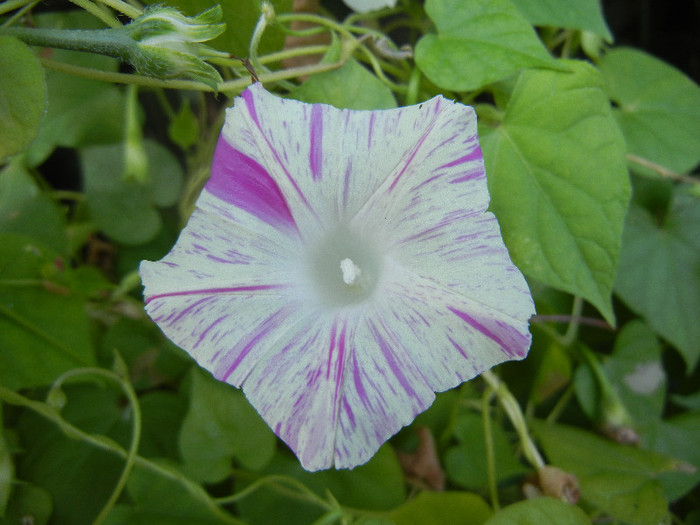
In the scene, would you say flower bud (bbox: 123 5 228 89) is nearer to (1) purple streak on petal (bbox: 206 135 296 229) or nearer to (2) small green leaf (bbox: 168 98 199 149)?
(1) purple streak on petal (bbox: 206 135 296 229)

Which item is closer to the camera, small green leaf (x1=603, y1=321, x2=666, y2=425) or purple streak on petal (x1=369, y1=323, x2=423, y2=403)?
purple streak on petal (x1=369, y1=323, x2=423, y2=403)

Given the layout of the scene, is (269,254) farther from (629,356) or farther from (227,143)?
(629,356)

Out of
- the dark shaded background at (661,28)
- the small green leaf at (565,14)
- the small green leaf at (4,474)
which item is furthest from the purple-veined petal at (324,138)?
the dark shaded background at (661,28)

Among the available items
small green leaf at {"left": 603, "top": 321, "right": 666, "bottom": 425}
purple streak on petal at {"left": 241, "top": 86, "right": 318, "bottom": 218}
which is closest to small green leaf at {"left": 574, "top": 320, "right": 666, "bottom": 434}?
small green leaf at {"left": 603, "top": 321, "right": 666, "bottom": 425}

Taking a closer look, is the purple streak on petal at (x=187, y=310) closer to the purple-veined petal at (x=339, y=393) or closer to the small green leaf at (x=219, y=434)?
the purple-veined petal at (x=339, y=393)

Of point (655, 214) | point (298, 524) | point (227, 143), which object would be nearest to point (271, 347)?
point (227, 143)

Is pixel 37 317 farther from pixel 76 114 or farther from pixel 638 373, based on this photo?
pixel 638 373

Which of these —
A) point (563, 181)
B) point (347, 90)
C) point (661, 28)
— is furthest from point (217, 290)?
point (661, 28)
